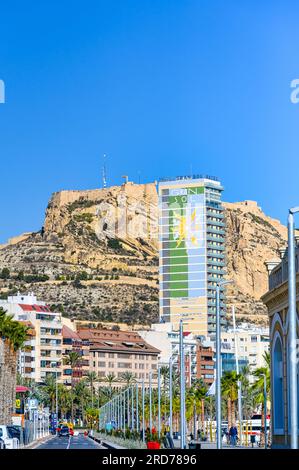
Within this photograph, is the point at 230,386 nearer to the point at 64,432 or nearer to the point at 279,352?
the point at 64,432

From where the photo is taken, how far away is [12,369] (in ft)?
351

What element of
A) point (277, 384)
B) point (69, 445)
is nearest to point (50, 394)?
point (69, 445)

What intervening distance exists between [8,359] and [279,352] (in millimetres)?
47924

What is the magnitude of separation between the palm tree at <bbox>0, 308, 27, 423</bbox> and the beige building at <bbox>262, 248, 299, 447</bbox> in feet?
109

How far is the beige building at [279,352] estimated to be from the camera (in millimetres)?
55531

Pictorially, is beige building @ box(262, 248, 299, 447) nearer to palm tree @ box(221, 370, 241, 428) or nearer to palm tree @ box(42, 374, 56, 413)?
palm tree @ box(221, 370, 241, 428)

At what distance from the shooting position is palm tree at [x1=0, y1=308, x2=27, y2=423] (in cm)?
9200

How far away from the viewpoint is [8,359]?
4102 inches

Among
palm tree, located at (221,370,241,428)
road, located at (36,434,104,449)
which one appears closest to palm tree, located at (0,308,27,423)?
road, located at (36,434,104,449)

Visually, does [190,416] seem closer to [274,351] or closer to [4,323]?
[4,323]

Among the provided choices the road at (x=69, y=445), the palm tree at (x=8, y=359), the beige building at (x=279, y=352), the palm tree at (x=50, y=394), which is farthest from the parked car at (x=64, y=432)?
the beige building at (x=279, y=352)
